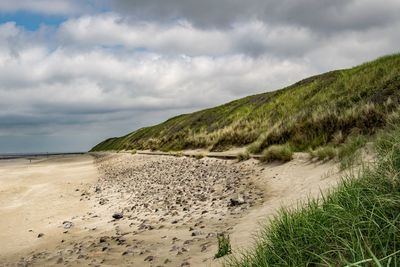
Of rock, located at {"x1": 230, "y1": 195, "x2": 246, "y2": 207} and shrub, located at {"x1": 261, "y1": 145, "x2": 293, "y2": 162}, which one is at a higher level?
shrub, located at {"x1": 261, "y1": 145, "x2": 293, "y2": 162}

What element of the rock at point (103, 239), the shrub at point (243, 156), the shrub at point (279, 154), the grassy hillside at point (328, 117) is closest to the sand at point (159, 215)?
the rock at point (103, 239)

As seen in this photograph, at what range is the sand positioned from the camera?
828 centimetres

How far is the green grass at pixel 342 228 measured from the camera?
13.2ft

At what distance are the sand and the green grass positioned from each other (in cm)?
108

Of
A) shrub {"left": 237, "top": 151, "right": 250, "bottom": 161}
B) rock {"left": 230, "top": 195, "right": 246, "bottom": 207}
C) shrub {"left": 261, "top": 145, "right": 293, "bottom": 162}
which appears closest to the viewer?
rock {"left": 230, "top": 195, "right": 246, "bottom": 207}

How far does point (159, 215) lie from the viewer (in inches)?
471

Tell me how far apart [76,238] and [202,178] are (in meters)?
7.87

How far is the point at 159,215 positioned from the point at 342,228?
822 cm

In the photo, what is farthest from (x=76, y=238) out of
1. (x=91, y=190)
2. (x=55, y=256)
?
(x=91, y=190)

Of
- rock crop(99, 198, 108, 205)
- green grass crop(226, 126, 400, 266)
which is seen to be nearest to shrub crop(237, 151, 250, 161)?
rock crop(99, 198, 108, 205)

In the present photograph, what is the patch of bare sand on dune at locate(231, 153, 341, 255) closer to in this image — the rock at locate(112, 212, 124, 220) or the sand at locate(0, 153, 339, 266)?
the sand at locate(0, 153, 339, 266)

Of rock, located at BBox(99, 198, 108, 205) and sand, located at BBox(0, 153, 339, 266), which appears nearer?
sand, located at BBox(0, 153, 339, 266)

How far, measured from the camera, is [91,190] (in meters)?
21.5

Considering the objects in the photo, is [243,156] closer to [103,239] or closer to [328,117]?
[328,117]
